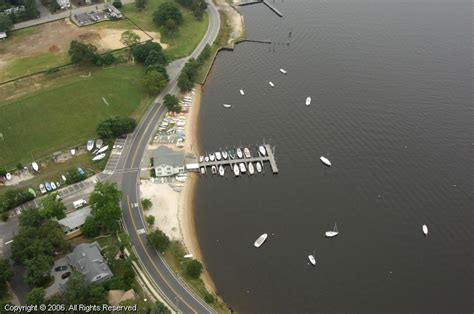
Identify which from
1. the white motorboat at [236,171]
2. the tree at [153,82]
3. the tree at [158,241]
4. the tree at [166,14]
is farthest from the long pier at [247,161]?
the tree at [166,14]

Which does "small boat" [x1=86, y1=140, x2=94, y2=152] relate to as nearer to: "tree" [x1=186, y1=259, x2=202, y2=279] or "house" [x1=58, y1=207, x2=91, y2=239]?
"house" [x1=58, y1=207, x2=91, y2=239]

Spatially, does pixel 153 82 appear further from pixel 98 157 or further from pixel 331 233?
pixel 331 233

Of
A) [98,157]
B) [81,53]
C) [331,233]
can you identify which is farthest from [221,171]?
[81,53]

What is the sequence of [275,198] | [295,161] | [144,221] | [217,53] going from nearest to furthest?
[144,221]
[275,198]
[295,161]
[217,53]

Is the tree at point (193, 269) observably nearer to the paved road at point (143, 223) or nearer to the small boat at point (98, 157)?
the paved road at point (143, 223)

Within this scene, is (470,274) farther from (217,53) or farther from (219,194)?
(217,53)

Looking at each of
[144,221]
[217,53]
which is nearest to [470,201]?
[144,221]
